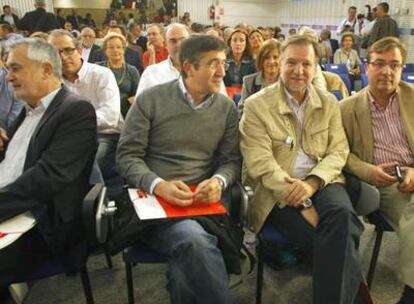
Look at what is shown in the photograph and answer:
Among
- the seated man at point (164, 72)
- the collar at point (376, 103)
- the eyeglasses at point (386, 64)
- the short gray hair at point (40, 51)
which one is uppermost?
the short gray hair at point (40, 51)

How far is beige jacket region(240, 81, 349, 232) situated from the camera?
1.90 m

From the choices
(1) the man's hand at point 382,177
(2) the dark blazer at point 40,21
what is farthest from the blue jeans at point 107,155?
(2) the dark blazer at point 40,21

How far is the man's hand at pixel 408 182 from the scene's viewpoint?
1933mm

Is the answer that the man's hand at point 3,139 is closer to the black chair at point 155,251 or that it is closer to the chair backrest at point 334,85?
the black chair at point 155,251

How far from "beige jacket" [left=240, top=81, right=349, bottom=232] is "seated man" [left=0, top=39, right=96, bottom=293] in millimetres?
781

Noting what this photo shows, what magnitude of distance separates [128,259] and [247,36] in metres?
3.41

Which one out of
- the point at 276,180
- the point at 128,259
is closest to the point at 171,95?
the point at 276,180

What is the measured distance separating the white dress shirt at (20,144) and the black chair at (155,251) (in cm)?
63

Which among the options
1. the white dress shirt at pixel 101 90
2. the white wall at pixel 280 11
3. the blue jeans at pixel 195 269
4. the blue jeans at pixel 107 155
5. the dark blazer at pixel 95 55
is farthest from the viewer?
the white wall at pixel 280 11

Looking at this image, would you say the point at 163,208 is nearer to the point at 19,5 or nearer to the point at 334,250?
the point at 334,250

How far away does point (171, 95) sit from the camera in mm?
1945

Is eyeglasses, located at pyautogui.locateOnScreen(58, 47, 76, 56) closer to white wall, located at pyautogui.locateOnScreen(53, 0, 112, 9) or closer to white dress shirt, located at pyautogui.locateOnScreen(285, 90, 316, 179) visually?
white dress shirt, located at pyautogui.locateOnScreen(285, 90, 316, 179)

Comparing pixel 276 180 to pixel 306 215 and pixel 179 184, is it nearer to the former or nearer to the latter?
pixel 306 215

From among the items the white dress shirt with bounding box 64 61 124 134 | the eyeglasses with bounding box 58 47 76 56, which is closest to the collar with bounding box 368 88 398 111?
the white dress shirt with bounding box 64 61 124 134
